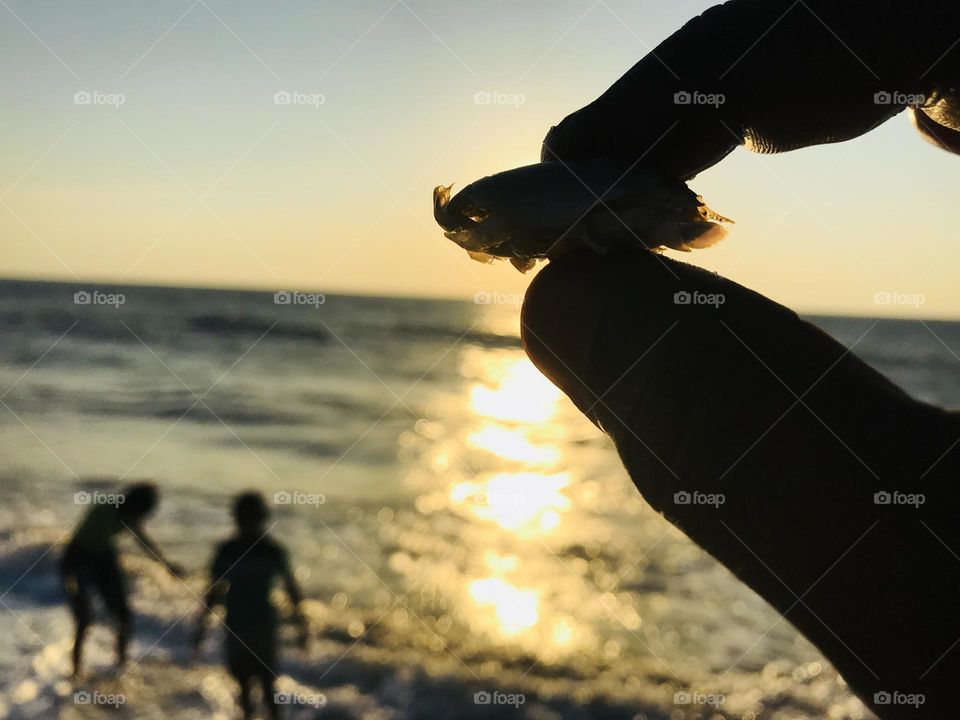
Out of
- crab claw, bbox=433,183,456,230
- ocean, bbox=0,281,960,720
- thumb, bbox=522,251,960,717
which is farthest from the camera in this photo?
ocean, bbox=0,281,960,720

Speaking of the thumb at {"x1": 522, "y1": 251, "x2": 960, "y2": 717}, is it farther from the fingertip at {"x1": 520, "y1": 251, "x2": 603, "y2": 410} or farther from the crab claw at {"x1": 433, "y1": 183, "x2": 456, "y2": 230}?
the crab claw at {"x1": 433, "y1": 183, "x2": 456, "y2": 230}

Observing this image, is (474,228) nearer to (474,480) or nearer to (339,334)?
(474,480)

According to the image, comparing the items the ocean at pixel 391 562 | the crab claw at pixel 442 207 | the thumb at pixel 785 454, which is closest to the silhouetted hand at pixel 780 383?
the thumb at pixel 785 454

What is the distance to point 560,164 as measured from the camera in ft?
5.90

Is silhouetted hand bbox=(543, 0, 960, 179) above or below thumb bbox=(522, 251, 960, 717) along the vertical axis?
above

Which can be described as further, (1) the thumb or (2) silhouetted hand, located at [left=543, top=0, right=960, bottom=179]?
(2) silhouetted hand, located at [left=543, top=0, right=960, bottom=179]

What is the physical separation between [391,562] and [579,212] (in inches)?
421

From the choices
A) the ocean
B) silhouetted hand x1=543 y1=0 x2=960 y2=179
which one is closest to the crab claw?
silhouetted hand x1=543 y1=0 x2=960 y2=179

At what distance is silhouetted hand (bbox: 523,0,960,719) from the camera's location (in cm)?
138

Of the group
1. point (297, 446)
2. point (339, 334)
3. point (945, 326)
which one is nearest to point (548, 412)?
point (297, 446)

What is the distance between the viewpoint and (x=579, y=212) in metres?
1.68

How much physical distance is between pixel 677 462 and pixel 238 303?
59010 millimetres

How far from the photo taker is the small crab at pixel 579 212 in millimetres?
1690

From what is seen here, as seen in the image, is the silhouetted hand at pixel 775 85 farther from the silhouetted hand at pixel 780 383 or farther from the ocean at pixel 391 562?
the ocean at pixel 391 562
